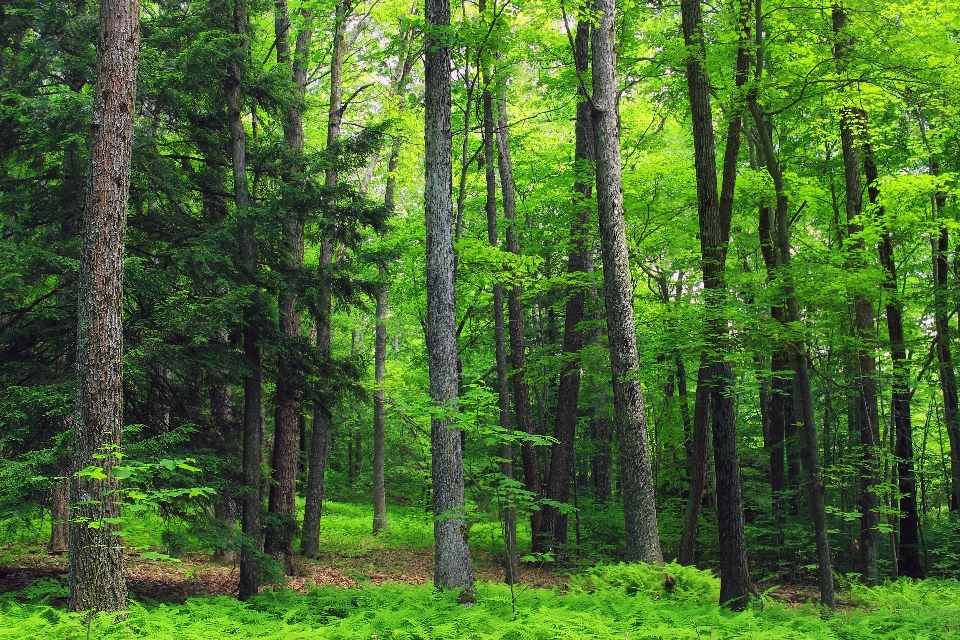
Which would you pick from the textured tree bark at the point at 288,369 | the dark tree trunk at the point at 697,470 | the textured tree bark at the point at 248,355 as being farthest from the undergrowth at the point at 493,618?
the textured tree bark at the point at 288,369

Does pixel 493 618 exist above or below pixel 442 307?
below

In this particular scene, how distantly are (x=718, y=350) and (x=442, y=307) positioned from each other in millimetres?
3479

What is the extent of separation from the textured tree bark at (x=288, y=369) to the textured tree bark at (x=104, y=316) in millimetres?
2767

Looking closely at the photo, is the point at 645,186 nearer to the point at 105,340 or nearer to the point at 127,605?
the point at 105,340

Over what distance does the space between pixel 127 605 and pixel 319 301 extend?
484 centimetres

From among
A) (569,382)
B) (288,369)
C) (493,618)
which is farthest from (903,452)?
(288,369)

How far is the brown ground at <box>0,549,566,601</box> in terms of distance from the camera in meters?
9.64

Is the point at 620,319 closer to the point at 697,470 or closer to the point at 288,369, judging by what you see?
the point at 697,470

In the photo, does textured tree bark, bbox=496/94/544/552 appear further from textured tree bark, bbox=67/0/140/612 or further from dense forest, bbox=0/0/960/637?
textured tree bark, bbox=67/0/140/612

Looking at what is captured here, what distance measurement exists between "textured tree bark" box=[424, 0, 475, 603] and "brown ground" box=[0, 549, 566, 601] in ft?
5.70

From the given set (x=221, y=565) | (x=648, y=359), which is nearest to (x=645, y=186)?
(x=648, y=359)

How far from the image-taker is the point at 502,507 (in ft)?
20.0

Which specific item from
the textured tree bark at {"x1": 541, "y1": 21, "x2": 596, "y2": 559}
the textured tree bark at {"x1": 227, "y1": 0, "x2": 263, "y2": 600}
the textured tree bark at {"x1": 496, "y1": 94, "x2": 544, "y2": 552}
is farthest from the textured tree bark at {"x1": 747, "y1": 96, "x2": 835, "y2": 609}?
the textured tree bark at {"x1": 227, "y1": 0, "x2": 263, "y2": 600}

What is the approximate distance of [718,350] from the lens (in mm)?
7539
